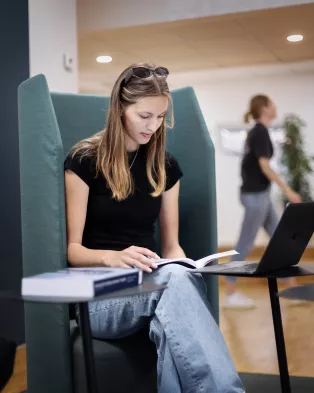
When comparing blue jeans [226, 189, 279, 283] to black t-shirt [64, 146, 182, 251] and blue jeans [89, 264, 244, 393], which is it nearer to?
black t-shirt [64, 146, 182, 251]

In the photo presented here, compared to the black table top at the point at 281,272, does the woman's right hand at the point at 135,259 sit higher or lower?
higher

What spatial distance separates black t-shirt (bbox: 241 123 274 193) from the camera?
4582 millimetres

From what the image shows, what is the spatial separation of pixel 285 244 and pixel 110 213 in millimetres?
529

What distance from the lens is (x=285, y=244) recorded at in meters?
1.61

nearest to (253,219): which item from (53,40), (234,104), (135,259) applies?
(53,40)

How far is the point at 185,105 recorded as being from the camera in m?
2.31

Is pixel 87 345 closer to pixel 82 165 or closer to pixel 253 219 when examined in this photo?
pixel 82 165

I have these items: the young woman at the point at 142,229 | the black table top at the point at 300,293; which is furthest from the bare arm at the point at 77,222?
the black table top at the point at 300,293

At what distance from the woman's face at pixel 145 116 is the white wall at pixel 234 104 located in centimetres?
606

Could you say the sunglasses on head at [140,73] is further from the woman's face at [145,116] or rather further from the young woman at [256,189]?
the young woman at [256,189]

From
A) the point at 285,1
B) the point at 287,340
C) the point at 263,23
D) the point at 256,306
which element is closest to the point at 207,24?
the point at 263,23

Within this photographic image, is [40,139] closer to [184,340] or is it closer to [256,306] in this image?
[184,340]

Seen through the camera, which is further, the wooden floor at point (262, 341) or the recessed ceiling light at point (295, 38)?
the recessed ceiling light at point (295, 38)

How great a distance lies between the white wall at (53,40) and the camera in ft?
11.7
